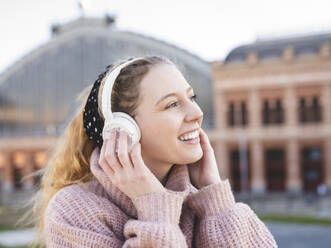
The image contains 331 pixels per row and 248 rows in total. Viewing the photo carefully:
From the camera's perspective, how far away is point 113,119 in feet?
6.49

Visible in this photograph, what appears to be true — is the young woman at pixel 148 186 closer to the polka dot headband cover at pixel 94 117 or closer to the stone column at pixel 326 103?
the polka dot headband cover at pixel 94 117

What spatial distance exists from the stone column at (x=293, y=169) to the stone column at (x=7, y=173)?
27809 millimetres

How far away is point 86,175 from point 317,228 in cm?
1630

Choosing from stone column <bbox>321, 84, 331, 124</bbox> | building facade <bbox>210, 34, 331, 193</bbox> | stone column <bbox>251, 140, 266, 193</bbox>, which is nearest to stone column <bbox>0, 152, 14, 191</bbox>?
building facade <bbox>210, 34, 331, 193</bbox>

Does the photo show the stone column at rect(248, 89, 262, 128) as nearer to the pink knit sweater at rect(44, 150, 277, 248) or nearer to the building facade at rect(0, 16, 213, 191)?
the building facade at rect(0, 16, 213, 191)

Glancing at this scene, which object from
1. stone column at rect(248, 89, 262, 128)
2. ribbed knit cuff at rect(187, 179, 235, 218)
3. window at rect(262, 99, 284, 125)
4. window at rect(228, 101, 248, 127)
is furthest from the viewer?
window at rect(228, 101, 248, 127)

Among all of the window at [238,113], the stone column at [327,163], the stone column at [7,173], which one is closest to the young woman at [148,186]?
the stone column at [327,163]

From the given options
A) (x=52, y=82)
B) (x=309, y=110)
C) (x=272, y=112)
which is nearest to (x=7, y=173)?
(x=52, y=82)

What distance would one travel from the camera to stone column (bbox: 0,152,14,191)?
4125 cm

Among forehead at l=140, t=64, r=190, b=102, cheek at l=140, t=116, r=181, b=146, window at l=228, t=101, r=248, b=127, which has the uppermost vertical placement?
forehead at l=140, t=64, r=190, b=102

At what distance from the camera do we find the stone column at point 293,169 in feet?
107

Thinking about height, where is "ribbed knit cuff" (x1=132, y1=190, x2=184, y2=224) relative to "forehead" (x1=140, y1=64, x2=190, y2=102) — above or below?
below

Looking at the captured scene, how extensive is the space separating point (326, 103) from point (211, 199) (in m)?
33.2

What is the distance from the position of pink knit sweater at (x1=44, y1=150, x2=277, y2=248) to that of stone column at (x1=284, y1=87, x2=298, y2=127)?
33.1 metres
